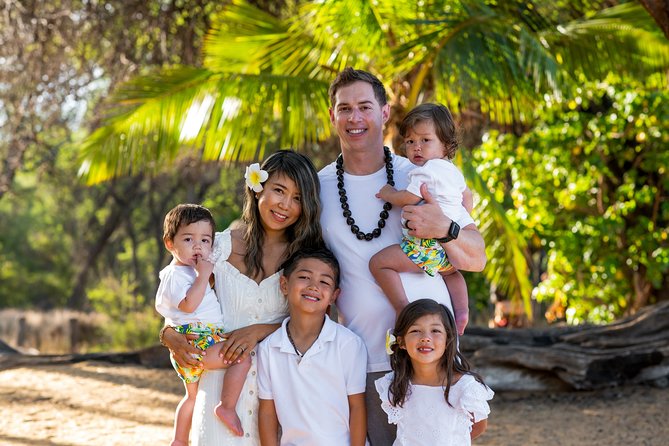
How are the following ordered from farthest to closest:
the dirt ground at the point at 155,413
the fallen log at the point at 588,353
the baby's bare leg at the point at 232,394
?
the fallen log at the point at 588,353 < the dirt ground at the point at 155,413 < the baby's bare leg at the point at 232,394

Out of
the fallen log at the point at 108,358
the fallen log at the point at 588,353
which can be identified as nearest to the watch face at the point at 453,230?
the fallen log at the point at 588,353

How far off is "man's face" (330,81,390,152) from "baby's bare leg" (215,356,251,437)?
1020 mm

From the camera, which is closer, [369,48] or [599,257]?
[369,48]

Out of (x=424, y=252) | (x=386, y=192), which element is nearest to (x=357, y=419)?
(x=424, y=252)

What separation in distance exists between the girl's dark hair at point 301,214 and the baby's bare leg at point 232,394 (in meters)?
0.39

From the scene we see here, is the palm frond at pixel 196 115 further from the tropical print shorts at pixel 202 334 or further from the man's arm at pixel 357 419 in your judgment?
the man's arm at pixel 357 419

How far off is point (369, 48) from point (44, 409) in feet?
14.8

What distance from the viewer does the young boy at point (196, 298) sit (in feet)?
11.0

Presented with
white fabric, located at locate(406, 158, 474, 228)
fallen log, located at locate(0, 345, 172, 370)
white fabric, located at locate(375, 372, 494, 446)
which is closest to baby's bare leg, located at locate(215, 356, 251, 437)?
white fabric, located at locate(375, 372, 494, 446)

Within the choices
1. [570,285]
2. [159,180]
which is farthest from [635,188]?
[159,180]

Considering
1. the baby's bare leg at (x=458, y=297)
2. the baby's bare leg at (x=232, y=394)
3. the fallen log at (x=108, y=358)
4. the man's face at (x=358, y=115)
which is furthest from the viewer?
the fallen log at (x=108, y=358)

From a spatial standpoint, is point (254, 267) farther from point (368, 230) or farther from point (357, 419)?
point (357, 419)

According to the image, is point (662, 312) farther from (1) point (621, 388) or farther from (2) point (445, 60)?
(2) point (445, 60)

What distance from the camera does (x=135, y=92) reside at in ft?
24.8
